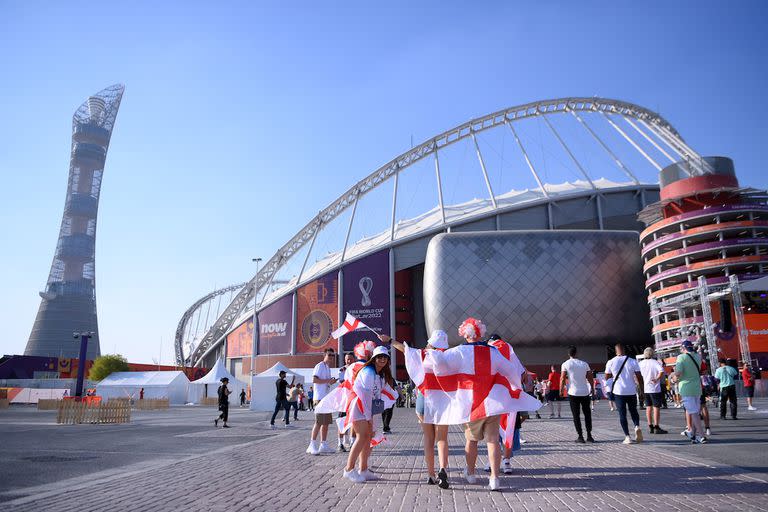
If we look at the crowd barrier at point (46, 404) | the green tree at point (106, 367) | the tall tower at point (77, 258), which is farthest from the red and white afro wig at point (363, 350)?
the tall tower at point (77, 258)

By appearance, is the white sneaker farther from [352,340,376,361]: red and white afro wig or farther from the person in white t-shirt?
the person in white t-shirt

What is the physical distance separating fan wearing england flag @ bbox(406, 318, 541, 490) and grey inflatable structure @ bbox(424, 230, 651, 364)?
5236 centimetres

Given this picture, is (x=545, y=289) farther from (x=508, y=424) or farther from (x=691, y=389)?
(x=508, y=424)

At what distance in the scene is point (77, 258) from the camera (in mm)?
109188

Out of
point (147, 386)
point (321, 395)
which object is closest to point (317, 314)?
point (147, 386)

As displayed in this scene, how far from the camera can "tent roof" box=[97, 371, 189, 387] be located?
48.7m

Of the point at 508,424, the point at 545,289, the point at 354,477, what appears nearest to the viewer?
the point at 354,477

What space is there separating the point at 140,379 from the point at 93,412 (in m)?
28.7

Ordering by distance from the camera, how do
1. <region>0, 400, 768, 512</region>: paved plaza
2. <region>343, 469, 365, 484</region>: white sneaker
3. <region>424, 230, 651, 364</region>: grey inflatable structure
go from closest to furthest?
<region>0, 400, 768, 512</region>: paved plaza, <region>343, 469, 365, 484</region>: white sneaker, <region>424, 230, 651, 364</region>: grey inflatable structure

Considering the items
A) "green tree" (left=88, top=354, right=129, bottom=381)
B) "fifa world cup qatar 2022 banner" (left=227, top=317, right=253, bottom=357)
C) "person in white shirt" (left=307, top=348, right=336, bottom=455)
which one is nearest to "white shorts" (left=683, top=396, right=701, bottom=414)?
"person in white shirt" (left=307, top=348, right=336, bottom=455)

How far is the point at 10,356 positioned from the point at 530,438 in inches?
3115

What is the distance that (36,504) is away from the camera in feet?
19.0

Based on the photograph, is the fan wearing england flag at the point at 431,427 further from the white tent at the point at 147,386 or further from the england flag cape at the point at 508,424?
the white tent at the point at 147,386

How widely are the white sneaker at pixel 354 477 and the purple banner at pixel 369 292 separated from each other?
5725 centimetres
